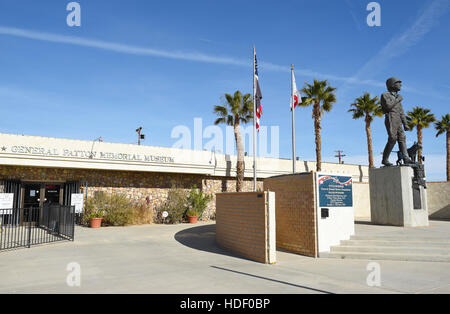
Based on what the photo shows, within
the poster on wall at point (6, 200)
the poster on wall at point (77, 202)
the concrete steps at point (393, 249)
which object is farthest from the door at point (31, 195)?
the concrete steps at point (393, 249)

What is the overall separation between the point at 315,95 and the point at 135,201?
1511 centimetres

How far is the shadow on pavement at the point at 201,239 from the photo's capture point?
452 inches

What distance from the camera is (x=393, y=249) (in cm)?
1006

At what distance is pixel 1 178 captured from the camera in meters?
17.2

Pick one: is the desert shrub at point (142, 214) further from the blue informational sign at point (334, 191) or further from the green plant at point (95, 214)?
the blue informational sign at point (334, 191)

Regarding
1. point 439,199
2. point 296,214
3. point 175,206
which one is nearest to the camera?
point 296,214

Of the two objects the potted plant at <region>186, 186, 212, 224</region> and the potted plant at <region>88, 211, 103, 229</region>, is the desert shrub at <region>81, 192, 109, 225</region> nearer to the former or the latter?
the potted plant at <region>88, 211, 103, 229</region>

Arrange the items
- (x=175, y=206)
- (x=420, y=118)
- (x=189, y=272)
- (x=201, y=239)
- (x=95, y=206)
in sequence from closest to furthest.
A: (x=189, y=272) < (x=201, y=239) < (x=95, y=206) < (x=175, y=206) < (x=420, y=118)

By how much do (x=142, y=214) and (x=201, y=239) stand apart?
6.92m

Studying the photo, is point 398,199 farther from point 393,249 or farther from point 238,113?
point 238,113

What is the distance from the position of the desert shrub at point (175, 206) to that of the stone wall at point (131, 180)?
0.84m

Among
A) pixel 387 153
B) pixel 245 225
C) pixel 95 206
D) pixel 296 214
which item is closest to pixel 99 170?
pixel 95 206
